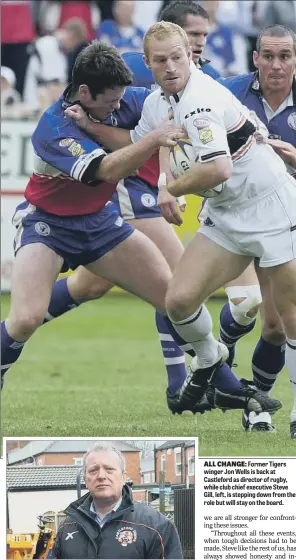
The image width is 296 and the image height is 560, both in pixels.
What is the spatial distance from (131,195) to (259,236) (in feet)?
6.02

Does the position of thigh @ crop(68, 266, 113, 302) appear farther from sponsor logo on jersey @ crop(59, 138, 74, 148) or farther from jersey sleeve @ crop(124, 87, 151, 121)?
sponsor logo on jersey @ crop(59, 138, 74, 148)

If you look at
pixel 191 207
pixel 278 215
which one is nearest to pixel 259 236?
pixel 278 215

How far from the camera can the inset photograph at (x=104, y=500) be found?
17.9 ft

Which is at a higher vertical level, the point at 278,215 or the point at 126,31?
the point at 126,31

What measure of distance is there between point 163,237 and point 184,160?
1467 mm

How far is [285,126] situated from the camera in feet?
24.4

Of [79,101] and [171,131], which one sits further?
[79,101]

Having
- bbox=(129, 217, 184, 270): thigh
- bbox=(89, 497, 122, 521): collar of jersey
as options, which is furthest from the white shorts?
bbox=(89, 497, 122, 521): collar of jersey

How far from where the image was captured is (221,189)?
682 centimetres

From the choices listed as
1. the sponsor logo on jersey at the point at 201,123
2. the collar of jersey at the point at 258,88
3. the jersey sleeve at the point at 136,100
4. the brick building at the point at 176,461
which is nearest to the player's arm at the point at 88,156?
the sponsor logo on jersey at the point at 201,123

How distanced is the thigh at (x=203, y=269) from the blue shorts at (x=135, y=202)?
1442 mm

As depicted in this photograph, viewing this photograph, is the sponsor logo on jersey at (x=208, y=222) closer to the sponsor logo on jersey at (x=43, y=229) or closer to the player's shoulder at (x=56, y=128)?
the player's shoulder at (x=56, y=128)

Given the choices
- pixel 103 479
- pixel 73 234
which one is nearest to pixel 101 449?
pixel 103 479

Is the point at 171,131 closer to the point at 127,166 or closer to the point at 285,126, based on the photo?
the point at 127,166
